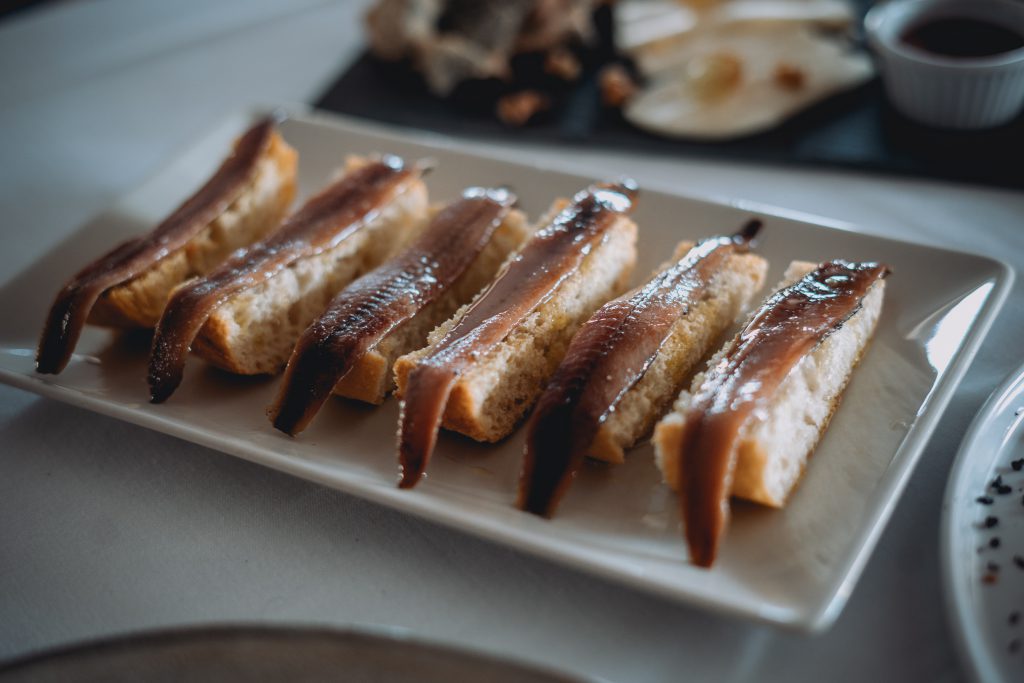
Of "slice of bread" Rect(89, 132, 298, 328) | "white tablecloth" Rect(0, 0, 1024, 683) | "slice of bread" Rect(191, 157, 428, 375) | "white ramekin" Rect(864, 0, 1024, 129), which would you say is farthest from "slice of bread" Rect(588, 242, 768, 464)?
"slice of bread" Rect(89, 132, 298, 328)

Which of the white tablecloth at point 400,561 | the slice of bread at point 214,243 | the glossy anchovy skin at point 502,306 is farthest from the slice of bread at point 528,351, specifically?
the slice of bread at point 214,243

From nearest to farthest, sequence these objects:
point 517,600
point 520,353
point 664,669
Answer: point 664,669 → point 517,600 → point 520,353

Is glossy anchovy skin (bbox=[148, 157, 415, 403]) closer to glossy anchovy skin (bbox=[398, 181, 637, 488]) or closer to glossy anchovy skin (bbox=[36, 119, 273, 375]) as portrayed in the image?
glossy anchovy skin (bbox=[36, 119, 273, 375])

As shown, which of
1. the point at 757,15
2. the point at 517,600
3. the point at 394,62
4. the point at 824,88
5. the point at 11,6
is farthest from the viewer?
the point at 11,6

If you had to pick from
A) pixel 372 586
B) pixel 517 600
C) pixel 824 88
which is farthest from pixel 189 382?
pixel 824 88

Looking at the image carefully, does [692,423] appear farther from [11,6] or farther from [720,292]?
[11,6]

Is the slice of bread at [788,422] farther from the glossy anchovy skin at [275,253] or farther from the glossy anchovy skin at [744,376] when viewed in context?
the glossy anchovy skin at [275,253]
